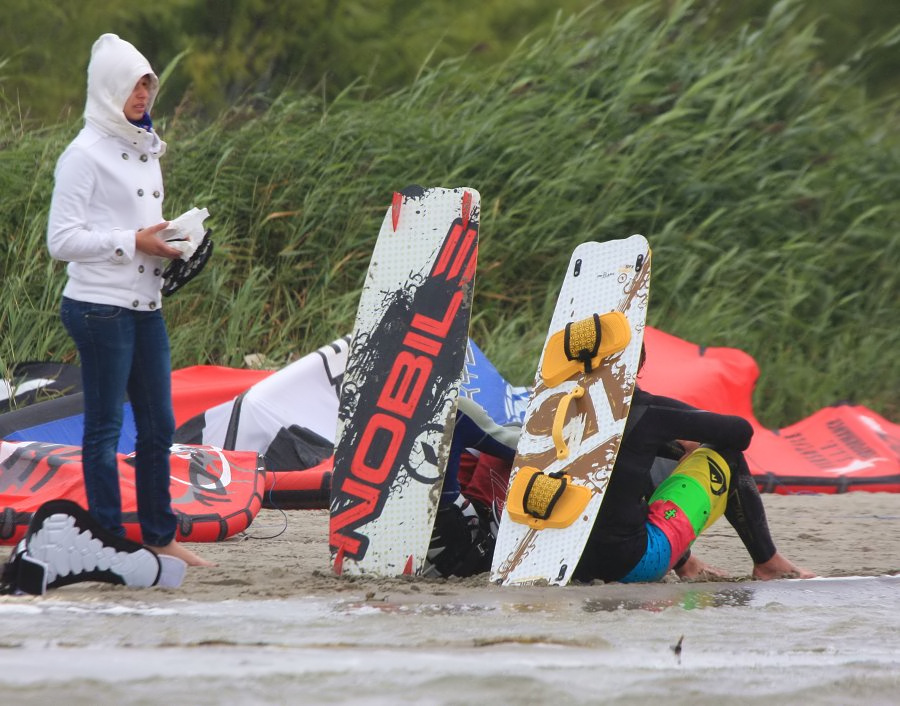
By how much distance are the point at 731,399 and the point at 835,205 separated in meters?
3.22

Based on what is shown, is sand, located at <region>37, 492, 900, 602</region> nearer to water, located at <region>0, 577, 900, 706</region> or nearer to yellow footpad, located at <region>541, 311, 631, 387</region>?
Result: water, located at <region>0, 577, 900, 706</region>

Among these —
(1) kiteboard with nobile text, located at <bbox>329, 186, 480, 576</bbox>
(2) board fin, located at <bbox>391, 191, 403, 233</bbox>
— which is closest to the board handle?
(1) kiteboard with nobile text, located at <bbox>329, 186, 480, 576</bbox>

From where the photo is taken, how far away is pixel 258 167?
23.8 ft

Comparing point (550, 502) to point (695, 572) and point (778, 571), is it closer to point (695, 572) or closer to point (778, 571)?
point (695, 572)

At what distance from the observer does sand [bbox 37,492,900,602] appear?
10.2 feet

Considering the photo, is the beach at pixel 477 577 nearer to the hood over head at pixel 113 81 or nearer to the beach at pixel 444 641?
the beach at pixel 444 641

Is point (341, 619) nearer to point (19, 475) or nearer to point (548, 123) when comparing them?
point (19, 475)

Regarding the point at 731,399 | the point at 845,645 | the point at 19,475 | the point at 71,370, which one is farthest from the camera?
the point at 731,399

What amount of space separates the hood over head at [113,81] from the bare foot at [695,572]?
6.65ft

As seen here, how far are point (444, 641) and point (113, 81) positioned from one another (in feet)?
5.57

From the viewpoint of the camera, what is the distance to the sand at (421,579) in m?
3.11

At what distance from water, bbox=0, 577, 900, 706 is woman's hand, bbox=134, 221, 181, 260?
889 mm

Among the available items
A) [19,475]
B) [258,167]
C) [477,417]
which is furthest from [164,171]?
[477,417]

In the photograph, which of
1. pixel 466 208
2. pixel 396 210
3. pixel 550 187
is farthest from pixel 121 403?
pixel 550 187
